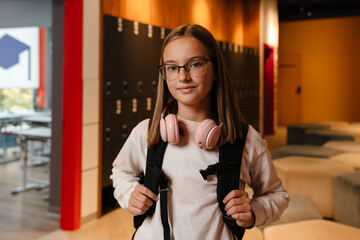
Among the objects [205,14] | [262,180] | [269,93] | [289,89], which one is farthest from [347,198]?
[289,89]

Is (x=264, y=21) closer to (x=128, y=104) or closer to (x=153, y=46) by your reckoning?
(x=153, y=46)

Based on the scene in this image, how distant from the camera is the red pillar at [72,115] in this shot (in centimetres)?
328

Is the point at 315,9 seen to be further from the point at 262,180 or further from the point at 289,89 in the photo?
the point at 262,180

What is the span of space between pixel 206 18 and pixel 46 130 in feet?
9.65

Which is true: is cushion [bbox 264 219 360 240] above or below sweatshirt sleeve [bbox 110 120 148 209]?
below

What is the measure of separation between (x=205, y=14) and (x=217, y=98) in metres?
5.12

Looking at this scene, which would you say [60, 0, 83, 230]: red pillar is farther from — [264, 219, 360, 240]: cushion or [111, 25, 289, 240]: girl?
[111, 25, 289, 240]: girl

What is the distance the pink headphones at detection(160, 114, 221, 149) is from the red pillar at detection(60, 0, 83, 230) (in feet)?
7.86

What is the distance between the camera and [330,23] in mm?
11258

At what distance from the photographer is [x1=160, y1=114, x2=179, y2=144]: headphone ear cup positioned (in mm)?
1043

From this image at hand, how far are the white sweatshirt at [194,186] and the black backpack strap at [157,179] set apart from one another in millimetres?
20

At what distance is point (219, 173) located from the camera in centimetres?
104

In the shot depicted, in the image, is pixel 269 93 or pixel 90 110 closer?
pixel 90 110

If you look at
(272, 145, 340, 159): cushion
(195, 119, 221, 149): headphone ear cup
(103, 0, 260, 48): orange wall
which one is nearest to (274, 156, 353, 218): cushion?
(272, 145, 340, 159): cushion
